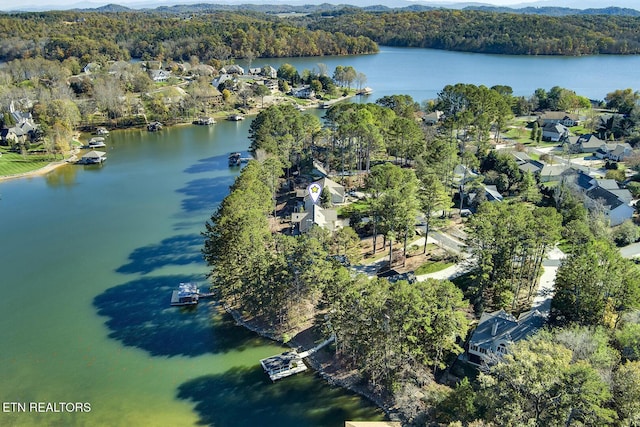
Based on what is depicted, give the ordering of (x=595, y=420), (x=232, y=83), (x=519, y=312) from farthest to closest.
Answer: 1. (x=232, y=83)
2. (x=519, y=312)
3. (x=595, y=420)

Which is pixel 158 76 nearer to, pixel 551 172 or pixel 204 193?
pixel 204 193

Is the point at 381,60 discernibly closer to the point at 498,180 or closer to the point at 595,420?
the point at 498,180

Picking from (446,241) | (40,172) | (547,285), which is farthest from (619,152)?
(40,172)

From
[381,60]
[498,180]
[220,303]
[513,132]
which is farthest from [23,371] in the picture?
[381,60]

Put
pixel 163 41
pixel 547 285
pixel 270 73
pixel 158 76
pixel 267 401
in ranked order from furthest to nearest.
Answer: pixel 163 41, pixel 270 73, pixel 158 76, pixel 547 285, pixel 267 401

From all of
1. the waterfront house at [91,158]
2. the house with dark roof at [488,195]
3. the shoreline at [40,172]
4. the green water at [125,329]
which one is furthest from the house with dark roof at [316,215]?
the shoreline at [40,172]

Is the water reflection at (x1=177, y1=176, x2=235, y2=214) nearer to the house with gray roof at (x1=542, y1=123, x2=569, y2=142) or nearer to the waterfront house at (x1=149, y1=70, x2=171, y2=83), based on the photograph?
the house with gray roof at (x1=542, y1=123, x2=569, y2=142)
